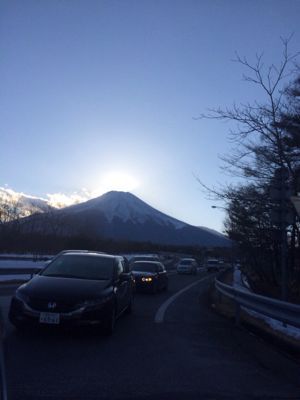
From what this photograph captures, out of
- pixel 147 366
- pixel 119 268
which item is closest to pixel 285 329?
pixel 119 268

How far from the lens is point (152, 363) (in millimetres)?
6688

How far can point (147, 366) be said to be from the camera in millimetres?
6492

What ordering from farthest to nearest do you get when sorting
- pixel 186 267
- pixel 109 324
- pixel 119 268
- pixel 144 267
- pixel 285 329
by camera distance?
pixel 186 267 → pixel 144 267 → pixel 119 268 → pixel 285 329 → pixel 109 324

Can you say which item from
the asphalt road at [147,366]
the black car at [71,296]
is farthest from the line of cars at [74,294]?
the asphalt road at [147,366]

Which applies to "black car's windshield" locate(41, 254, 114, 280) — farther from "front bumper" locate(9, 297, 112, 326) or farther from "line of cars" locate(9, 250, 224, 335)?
"front bumper" locate(9, 297, 112, 326)

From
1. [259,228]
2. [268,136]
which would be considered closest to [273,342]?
[268,136]

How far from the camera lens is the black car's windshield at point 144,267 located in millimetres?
21612

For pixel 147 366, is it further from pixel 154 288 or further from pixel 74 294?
pixel 154 288

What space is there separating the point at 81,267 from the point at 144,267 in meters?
12.5

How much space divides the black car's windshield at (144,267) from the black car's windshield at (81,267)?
11.5 metres

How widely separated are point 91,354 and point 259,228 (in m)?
14.1

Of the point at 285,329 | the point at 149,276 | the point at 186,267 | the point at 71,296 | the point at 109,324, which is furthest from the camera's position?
the point at 186,267

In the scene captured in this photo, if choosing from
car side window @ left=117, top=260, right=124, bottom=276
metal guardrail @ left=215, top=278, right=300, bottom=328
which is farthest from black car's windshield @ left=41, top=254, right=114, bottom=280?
metal guardrail @ left=215, top=278, right=300, bottom=328

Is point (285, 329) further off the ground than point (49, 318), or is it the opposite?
point (49, 318)
